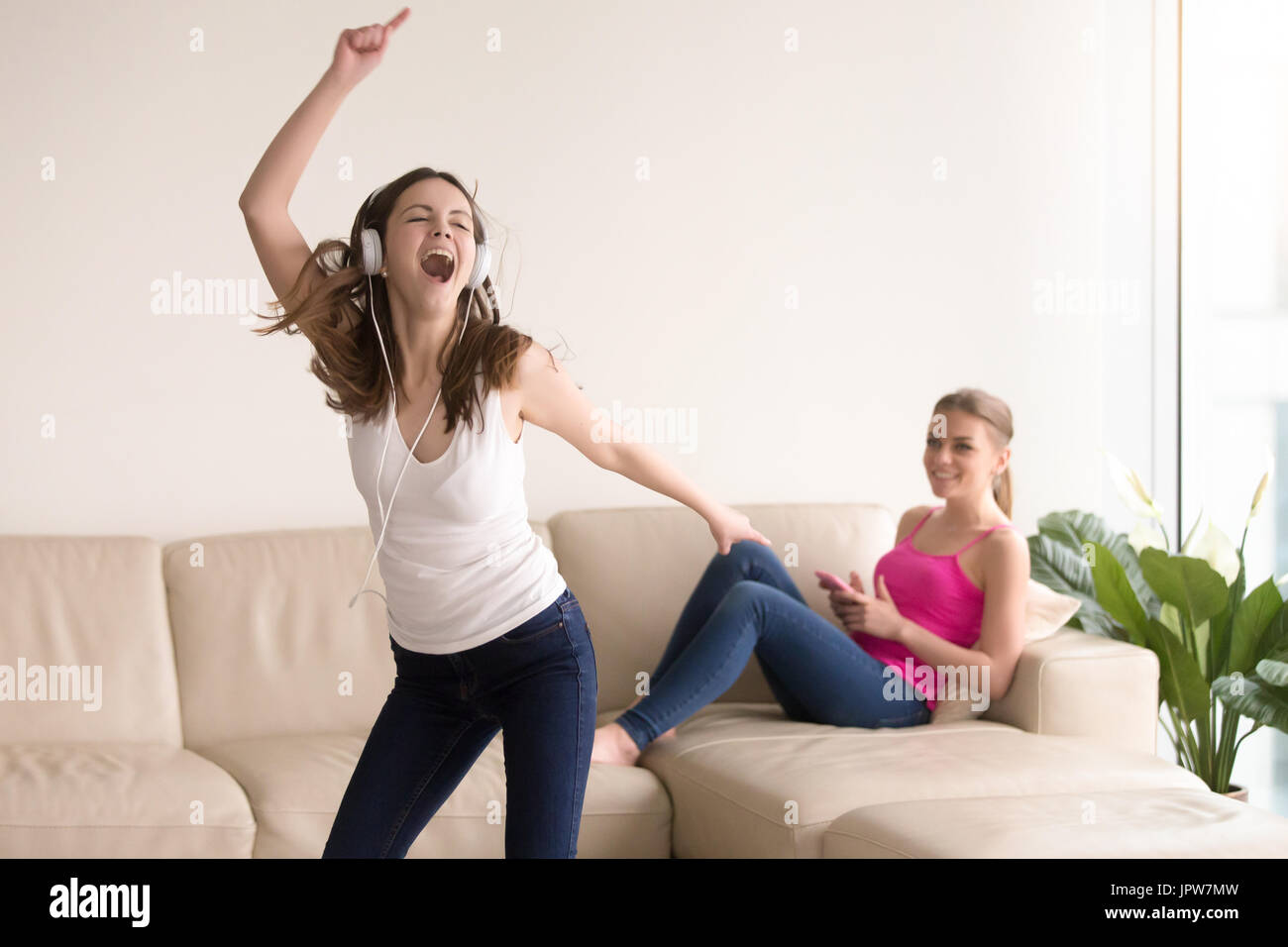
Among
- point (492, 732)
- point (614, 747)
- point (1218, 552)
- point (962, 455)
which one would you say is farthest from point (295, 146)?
point (1218, 552)

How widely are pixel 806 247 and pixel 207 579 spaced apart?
1.79 metres

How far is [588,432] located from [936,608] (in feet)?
4.68

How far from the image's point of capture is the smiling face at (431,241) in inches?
62.9

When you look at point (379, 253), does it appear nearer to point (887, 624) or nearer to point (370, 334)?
point (370, 334)

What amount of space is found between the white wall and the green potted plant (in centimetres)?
58

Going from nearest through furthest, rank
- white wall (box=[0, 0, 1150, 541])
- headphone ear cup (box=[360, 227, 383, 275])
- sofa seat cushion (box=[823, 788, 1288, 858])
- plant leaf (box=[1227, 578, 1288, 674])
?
headphone ear cup (box=[360, 227, 383, 275]) → sofa seat cushion (box=[823, 788, 1288, 858]) → plant leaf (box=[1227, 578, 1288, 674]) → white wall (box=[0, 0, 1150, 541])

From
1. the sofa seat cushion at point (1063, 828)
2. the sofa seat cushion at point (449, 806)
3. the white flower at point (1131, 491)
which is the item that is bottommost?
the sofa seat cushion at point (449, 806)

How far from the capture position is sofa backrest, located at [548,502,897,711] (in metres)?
2.97

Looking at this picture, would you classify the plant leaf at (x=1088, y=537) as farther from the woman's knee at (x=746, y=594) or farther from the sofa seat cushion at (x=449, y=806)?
the sofa seat cushion at (x=449, y=806)

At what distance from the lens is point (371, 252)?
1637 millimetres

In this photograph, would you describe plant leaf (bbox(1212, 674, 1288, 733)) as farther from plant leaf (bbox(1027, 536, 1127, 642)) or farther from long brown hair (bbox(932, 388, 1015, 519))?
long brown hair (bbox(932, 388, 1015, 519))

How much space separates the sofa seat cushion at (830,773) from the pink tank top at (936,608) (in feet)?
0.51

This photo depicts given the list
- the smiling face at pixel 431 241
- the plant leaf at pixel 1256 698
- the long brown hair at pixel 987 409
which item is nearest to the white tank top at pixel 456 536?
the smiling face at pixel 431 241

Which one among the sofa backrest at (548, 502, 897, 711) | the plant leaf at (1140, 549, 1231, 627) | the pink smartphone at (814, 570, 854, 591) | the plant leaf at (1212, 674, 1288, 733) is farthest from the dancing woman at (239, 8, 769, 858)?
the plant leaf at (1212, 674, 1288, 733)
